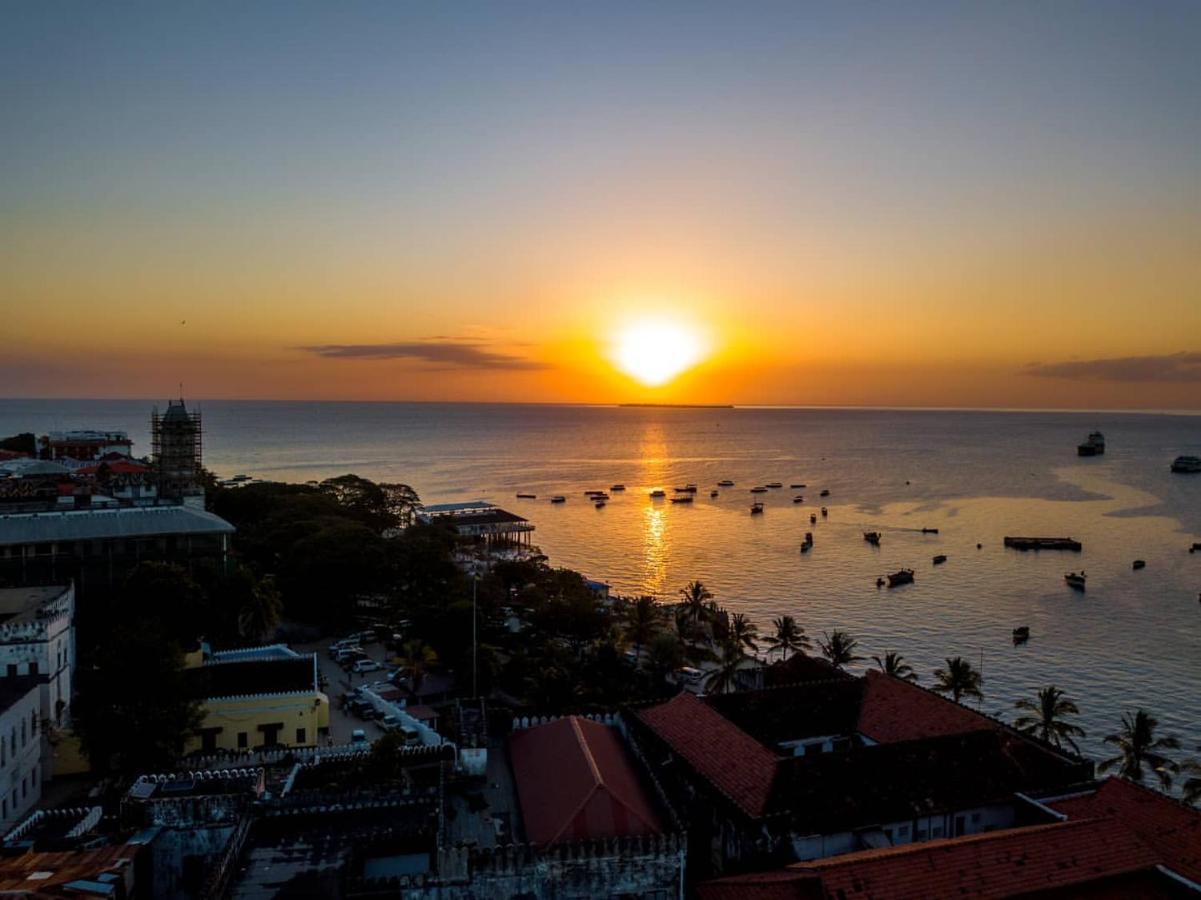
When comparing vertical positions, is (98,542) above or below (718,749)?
above

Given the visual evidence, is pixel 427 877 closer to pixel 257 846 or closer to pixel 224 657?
pixel 257 846

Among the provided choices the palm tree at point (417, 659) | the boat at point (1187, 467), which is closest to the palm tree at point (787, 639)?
the palm tree at point (417, 659)

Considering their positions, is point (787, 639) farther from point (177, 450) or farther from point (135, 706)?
point (177, 450)

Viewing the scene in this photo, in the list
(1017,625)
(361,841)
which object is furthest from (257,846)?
(1017,625)

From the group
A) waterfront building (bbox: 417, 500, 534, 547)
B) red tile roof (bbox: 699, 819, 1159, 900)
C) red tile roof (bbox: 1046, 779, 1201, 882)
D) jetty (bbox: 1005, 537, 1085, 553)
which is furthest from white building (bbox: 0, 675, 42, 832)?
jetty (bbox: 1005, 537, 1085, 553)

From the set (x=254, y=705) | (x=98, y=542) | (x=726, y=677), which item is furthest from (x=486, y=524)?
(x=254, y=705)

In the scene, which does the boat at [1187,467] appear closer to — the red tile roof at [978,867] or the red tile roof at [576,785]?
the red tile roof at [978,867]

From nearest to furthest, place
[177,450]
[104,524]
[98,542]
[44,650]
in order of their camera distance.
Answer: [44,650]
[98,542]
[104,524]
[177,450]
